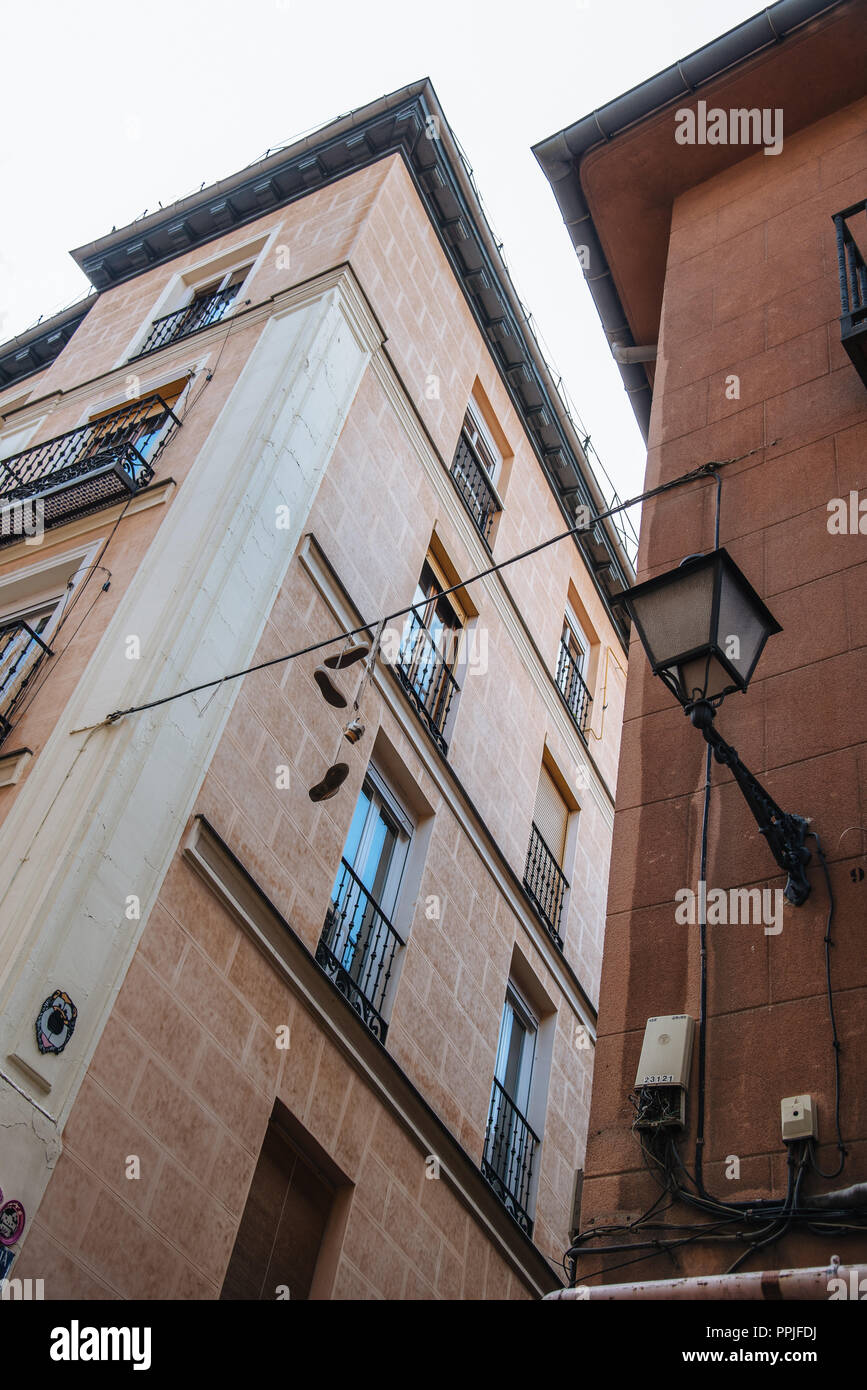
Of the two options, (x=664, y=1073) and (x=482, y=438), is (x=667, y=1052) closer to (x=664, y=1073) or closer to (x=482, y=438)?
(x=664, y=1073)

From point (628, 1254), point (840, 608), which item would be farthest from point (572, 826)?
point (628, 1254)

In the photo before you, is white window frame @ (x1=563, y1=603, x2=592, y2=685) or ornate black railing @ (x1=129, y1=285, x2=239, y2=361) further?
white window frame @ (x1=563, y1=603, x2=592, y2=685)

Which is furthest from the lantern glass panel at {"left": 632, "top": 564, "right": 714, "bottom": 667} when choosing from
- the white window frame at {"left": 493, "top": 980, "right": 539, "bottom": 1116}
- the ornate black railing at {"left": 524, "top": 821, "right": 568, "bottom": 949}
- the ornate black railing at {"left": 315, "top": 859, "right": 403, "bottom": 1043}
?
the ornate black railing at {"left": 524, "top": 821, "right": 568, "bottom": 949}

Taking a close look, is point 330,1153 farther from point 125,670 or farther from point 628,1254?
point 628,1254

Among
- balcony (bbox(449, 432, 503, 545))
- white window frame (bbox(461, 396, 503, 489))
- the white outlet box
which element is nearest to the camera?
the white outlet box

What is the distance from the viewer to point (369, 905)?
10.7 m

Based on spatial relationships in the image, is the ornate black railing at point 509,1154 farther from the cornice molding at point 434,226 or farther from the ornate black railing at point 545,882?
the cornice molding at point 434,226

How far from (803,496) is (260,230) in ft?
36.2

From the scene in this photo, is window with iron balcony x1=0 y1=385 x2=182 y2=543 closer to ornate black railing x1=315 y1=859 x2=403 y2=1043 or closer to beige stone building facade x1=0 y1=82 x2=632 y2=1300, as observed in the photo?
beige stone building facade x1=0 y1=82 x2=632 y2=1300

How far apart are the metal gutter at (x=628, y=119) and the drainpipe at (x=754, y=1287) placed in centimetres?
939

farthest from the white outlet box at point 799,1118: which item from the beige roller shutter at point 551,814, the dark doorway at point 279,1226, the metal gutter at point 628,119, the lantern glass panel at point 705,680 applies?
the beige roller shutter at point 551,814

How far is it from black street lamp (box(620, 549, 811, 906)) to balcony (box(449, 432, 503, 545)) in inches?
373

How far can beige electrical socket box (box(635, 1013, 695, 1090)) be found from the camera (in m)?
5.03

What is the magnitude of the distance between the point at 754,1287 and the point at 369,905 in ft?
22.2
